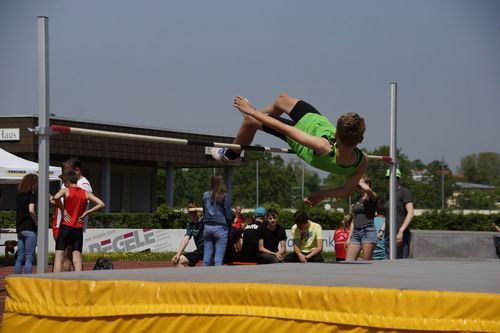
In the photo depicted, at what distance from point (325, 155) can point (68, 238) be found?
316cm

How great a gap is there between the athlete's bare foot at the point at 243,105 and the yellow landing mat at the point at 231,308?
71.5 inches

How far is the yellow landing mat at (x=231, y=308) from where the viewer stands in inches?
140

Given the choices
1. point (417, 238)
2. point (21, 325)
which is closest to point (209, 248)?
point (417, 238)

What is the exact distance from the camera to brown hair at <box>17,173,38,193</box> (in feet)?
30.0

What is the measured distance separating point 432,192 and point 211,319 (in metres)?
79.1

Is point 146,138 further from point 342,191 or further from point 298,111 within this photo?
point 342,191

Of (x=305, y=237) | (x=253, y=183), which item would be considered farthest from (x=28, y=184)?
(x=253, y=183)

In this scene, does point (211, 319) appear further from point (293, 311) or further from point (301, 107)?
point (301, 107)

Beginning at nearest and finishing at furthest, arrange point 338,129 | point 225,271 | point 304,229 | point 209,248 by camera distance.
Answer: point 225,271, point 338,129, point 209,248, point 304,229

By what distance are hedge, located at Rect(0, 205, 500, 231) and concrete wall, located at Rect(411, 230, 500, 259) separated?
38.6 feet

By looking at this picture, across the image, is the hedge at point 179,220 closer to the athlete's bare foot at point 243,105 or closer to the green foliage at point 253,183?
the athlete's bare foot at point 243,105

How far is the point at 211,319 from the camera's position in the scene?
4066 millimetres

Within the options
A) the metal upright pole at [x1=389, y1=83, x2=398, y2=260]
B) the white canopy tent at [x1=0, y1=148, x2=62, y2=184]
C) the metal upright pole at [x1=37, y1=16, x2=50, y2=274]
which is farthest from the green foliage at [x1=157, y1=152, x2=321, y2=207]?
the metal upright pole at [x1=37, y1=16, x2=50, y2=274]

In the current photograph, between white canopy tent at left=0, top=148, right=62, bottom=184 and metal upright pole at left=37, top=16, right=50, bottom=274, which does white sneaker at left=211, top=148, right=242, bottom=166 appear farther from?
white canopy tent at left=0, top=148, right=62, bottom=184
